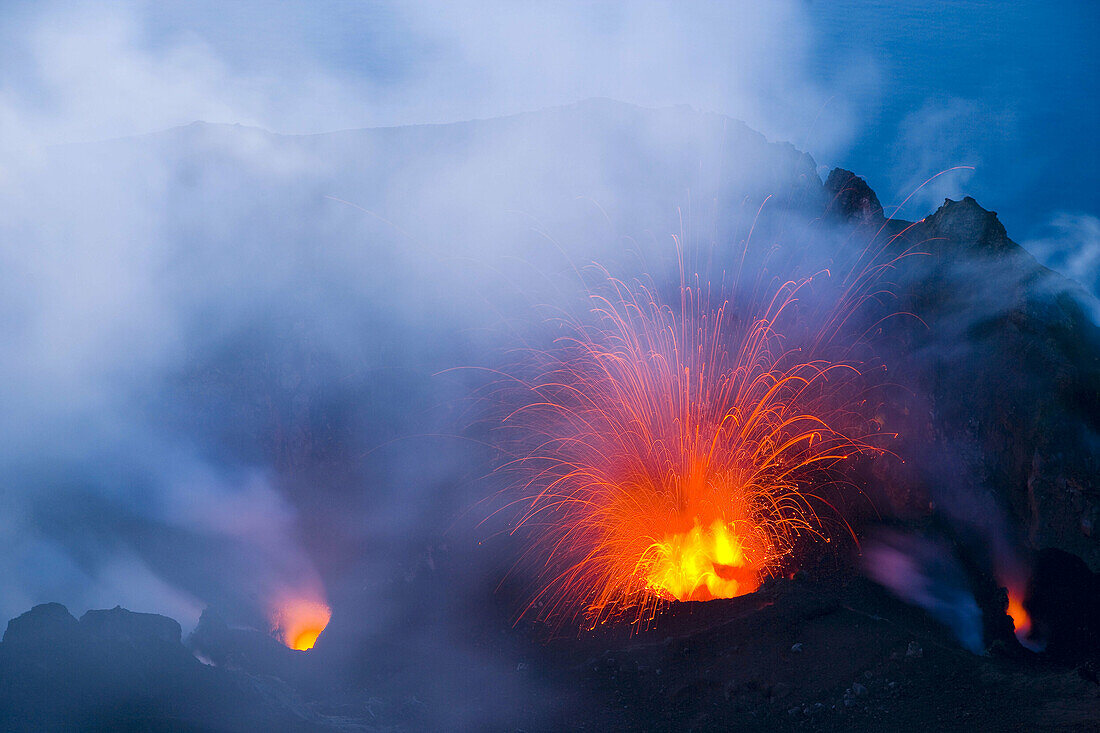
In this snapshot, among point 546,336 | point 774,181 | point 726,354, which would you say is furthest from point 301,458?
point 774,181

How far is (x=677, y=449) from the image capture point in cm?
1736

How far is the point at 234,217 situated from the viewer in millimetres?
26609

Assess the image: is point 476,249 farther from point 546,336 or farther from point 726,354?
point 726,354

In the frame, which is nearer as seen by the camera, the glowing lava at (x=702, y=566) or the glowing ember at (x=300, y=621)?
the glowing lava at (x=702, y=566)

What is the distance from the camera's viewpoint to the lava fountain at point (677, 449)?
16391mm

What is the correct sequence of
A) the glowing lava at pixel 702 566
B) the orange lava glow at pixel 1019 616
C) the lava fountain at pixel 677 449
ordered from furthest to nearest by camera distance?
the lava fountain at pixel 677 449 < the glowing lava at pixel 702 566 < the orange lava glow at pixel 1019 616

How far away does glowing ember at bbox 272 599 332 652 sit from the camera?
21.6 m

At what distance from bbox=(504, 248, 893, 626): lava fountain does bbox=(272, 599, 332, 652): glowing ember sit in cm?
778

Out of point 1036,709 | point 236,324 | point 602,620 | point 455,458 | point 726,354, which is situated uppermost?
point 236,324

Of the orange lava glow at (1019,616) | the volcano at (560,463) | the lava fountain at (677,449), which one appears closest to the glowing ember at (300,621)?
the volcano at (560,463)

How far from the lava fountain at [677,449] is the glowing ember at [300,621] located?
7.78 metres

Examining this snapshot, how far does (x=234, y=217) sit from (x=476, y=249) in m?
9.77

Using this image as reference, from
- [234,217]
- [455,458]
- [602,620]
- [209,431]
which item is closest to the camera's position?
[602,620]

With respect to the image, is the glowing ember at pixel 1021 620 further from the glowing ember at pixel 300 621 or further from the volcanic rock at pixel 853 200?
the glowing ember at pixel 300 621
